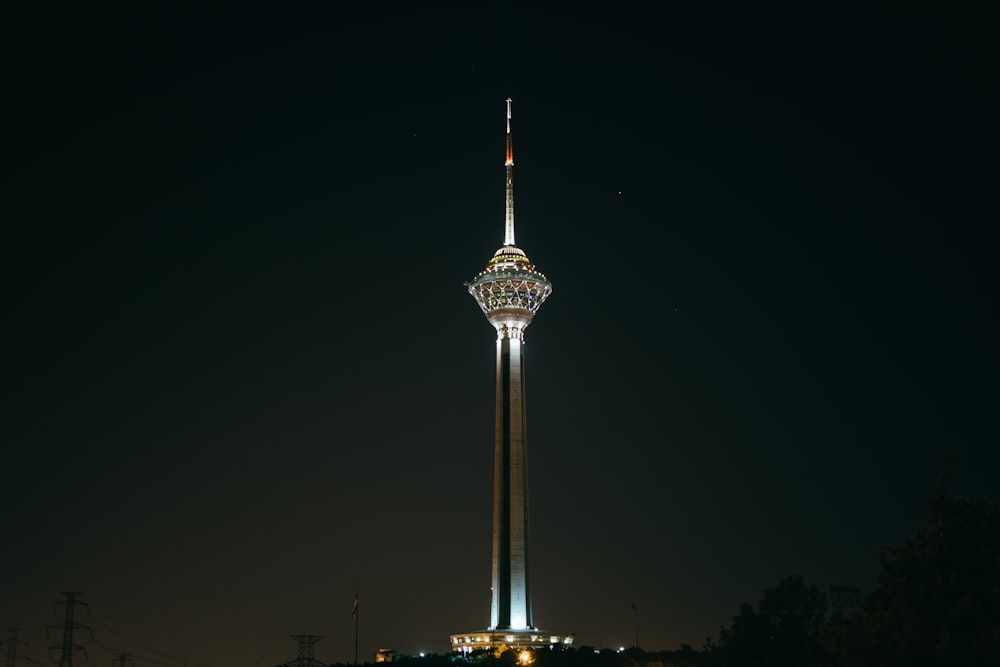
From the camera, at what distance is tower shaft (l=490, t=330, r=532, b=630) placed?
18038 cm

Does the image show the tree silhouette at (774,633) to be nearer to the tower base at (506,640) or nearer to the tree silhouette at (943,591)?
the tree silhouette at (943,591)

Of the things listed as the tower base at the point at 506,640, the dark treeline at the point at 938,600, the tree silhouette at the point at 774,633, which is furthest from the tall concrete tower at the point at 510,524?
the dark treeline at the point at 938,600

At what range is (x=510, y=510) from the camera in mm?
182625

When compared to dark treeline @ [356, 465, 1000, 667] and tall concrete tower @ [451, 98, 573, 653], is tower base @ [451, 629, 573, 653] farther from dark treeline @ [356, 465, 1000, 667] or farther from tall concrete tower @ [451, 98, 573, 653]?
dark treeline @ [356, 465, 1000, 667]

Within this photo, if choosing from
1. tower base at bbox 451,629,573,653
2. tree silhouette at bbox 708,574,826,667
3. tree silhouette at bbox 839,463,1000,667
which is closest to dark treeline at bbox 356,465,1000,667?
tree silhouette at bbox 839,463,1000,667

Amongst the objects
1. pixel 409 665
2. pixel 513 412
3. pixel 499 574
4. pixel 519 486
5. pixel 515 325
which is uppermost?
pixel 515 325

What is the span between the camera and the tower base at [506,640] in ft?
580

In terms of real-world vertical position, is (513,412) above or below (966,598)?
above

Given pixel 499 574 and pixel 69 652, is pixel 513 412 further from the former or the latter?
pixel 69 652

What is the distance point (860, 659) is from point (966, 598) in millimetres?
5232

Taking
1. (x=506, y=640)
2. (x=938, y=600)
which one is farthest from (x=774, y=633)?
(x=506, y=640)

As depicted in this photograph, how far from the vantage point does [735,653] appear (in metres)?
81.1

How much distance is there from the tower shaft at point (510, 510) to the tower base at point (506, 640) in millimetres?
1626

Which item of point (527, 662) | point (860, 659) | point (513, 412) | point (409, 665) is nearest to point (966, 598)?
point (860, 659)
